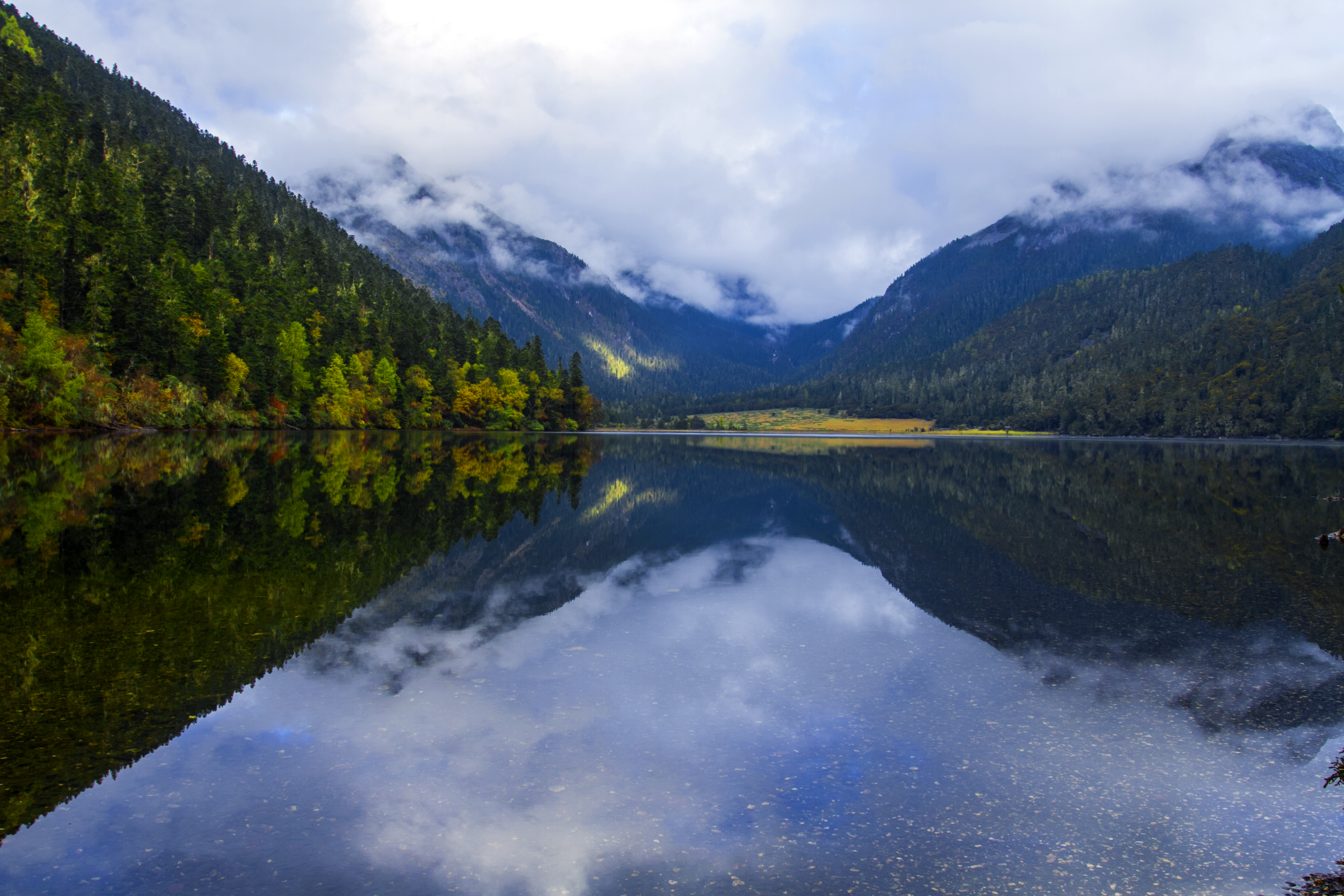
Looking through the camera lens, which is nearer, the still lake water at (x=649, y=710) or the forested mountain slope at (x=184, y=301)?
the still lake water at (x=649, y=710)

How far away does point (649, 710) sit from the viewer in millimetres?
9125

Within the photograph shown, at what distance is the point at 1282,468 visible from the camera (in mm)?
57875

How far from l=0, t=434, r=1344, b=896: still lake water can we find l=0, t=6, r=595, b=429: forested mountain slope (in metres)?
55.5

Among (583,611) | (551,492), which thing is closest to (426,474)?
(551,492)

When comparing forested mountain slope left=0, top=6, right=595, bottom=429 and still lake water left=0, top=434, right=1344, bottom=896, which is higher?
forested mountain slope left=0, top=6, right=595, bottom=429

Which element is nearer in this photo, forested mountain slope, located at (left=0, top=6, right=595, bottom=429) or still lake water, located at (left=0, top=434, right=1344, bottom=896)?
still lake water, located at (left=0, top=434, right=1344, bottom=896)

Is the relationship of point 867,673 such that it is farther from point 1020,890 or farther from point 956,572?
point 956,572

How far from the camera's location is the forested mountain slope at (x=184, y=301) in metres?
63.9

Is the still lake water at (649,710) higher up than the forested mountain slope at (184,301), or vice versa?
the forested mountain slope at (184,301)

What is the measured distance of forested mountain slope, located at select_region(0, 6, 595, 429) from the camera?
6388 cm

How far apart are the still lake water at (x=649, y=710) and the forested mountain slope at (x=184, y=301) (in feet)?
182

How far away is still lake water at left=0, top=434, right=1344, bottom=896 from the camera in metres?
6.00

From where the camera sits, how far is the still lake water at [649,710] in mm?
6004

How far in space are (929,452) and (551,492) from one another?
208ft
